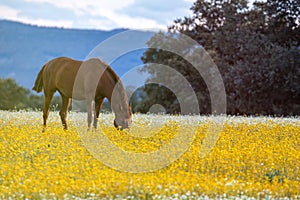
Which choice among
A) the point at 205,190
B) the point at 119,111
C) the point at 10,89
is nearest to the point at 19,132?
the point at 119,111

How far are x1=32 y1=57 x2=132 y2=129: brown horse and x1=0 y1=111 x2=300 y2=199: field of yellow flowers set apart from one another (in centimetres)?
57

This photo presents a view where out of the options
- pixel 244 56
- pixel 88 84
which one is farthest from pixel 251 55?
pixel 88 84

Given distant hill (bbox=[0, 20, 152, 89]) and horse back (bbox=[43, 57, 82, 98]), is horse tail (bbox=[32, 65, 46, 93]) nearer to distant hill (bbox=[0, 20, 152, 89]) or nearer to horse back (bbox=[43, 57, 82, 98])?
horse back (bbox=[43, 57, 82, 98])

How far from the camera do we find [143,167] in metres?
9.86

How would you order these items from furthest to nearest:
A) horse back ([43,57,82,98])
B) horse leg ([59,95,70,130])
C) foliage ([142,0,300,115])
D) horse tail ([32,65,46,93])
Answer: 1. foliage ([142,0,300,115])
2. horse tail ([32,65,46,93])
3. horse leg ([59,95,70,130])
4. horse back ([43,57,82,98])

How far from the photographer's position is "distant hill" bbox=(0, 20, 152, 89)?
136 m

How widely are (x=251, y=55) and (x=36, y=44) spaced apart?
12563 cm

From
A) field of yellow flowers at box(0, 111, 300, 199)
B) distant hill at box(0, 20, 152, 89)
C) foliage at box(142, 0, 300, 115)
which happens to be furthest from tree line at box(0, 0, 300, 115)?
distant hill at box(0, 20, 152, 89)

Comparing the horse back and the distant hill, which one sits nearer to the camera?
the horse back

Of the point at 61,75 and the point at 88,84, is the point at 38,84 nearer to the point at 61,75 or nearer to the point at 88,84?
the point at 61,75

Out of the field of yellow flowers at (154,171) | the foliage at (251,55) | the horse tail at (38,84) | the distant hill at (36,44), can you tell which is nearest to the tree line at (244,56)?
the foliage at (251,55)

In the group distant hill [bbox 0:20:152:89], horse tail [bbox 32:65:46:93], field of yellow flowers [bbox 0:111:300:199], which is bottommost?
field of yellow flowers [bbox 0:111:300:199]

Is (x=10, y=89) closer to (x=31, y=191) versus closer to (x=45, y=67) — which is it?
(x=45, y=67)

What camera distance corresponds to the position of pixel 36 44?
152 meters
